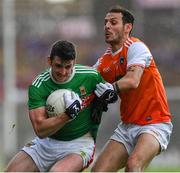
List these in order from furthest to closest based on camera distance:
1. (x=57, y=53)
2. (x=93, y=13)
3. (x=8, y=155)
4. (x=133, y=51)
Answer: (x=93, y=13)
(x=8, y=155)
(x=133, y=51)
(x=57, y=53)

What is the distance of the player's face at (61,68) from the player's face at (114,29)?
836mm

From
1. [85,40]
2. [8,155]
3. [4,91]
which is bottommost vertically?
[8,155]

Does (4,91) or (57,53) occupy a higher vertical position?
(57,53)

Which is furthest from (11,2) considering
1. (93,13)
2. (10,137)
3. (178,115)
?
(178,115)

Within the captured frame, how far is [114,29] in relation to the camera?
9570 mm

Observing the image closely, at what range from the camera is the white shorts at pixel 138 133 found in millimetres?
9352

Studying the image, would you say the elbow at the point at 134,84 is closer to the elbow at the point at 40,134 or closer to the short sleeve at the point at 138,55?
the short sleeve at the point at 138,55

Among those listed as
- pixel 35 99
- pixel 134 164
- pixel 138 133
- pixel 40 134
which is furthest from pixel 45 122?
pixel 138 133

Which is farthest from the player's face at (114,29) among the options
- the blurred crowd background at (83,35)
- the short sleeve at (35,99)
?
the blurred crowd background at (83,35)

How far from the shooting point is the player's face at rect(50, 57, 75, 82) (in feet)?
28.7

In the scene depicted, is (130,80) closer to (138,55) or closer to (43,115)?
(138,55)

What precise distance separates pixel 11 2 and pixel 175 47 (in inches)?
182

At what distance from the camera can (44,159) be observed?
9102 mm

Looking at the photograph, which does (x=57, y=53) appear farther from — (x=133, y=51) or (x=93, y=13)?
(x=93, y=13)
